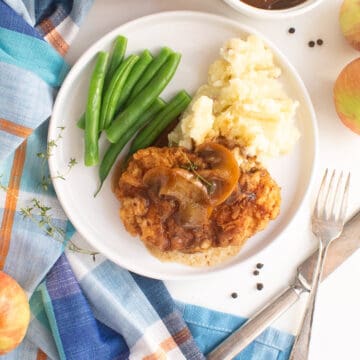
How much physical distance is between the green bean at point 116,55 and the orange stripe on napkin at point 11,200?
0.63 metres

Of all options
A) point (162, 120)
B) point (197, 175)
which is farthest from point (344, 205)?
point (162, 120)

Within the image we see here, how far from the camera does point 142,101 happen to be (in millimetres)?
3615

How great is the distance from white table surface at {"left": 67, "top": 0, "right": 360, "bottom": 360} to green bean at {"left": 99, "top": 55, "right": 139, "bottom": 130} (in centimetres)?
31

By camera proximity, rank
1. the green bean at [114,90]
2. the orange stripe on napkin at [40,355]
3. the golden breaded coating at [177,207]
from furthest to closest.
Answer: the orange stripe on napkin at [40,355]
the green bean at [114,90]
the golden breaded coating at [177,207]

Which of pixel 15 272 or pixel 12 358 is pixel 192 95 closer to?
pixel 15 272

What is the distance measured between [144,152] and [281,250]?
1.11m

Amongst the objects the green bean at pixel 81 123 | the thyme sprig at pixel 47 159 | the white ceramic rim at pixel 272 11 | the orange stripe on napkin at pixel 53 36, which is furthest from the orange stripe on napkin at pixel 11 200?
the white ceramic rim at pixel 272 11

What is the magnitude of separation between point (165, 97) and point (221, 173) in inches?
26.0

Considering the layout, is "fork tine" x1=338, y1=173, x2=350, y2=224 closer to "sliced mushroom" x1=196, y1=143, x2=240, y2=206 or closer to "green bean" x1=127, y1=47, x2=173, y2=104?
"sliced mushroom" x1=196, y1=143, x2=240, y2=206

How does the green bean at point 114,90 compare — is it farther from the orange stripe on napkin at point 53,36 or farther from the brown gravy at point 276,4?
the brown gravy at point 276,4

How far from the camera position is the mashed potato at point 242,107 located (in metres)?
3.53

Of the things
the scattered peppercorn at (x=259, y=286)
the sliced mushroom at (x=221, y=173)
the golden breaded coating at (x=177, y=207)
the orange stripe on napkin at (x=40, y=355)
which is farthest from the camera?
the scattered peppercorn at (x=259, y=286)

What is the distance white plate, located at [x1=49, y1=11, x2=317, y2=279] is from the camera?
12.1 ft

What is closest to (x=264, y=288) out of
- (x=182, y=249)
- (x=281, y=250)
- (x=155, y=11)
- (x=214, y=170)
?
(x=281, y=250)
